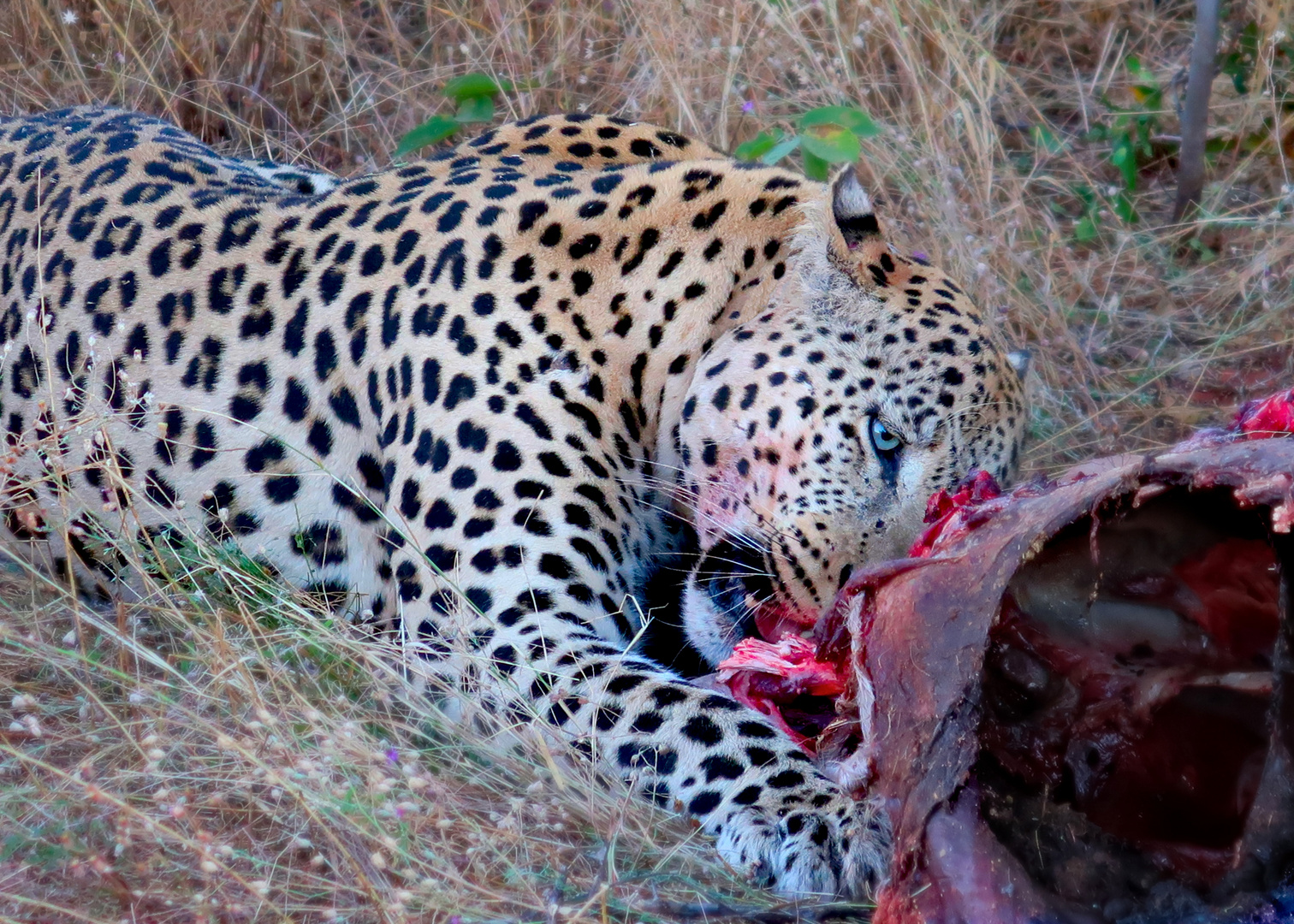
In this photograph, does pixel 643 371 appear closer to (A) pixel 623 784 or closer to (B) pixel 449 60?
(A) pixel 623 784

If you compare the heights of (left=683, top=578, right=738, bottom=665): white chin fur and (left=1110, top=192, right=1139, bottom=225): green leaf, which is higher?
(left=1110, top=192, right=1139, bottom=225): green leaf

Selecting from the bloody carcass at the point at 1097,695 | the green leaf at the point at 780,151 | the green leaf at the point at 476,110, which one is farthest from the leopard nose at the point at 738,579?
the green leaf at the point at 476,110

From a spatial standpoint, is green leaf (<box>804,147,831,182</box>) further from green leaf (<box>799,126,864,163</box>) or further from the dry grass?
the dry grass

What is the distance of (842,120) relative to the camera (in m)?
5.13

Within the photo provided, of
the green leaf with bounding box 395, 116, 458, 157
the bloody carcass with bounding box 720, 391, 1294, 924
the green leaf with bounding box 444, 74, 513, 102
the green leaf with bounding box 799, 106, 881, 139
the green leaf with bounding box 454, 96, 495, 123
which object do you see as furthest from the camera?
the green leaf with bounding box 444, 74, 513, 102

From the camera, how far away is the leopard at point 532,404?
3600 millimetres

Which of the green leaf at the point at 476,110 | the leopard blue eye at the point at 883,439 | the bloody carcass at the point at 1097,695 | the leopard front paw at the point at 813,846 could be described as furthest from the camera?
the green leaf at the point at 476,110

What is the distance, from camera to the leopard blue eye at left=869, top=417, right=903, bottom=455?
12.2 feet

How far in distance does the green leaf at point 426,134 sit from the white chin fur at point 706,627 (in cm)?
237

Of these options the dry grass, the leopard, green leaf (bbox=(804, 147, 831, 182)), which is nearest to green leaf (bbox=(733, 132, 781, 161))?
green leaf (bbox=(804, 147, 831, 182))

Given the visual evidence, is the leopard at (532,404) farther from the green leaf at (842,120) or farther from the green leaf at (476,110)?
the green leaf at (476,110)

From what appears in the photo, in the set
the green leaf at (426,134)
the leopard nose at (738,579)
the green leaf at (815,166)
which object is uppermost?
the green leaf at (426,134)

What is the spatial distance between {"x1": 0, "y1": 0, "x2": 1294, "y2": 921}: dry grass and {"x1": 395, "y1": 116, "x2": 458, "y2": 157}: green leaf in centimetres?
66

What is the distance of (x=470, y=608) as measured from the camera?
3.57 meters
